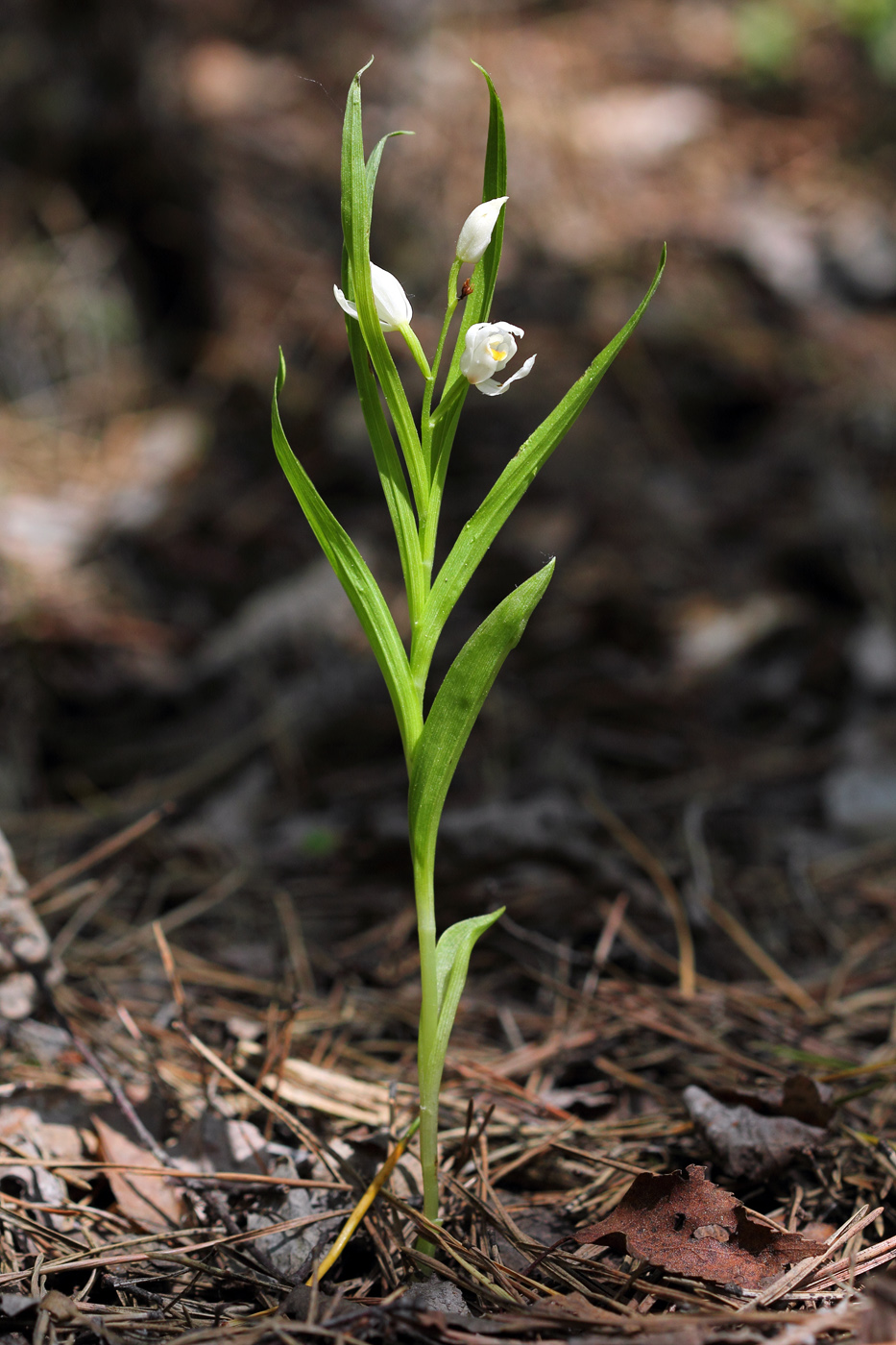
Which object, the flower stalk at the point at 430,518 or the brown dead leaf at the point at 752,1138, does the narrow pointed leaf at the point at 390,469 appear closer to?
the flower stalk at the point at 430,518

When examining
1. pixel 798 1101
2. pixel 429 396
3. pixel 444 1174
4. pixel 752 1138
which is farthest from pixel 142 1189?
pixel 429 396

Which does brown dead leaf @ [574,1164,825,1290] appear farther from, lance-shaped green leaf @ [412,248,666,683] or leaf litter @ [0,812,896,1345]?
lance-shaped green leaf @ [412,248,666,683]

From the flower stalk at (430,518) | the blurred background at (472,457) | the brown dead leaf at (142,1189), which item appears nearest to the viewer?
the flower stalk at (430,518)

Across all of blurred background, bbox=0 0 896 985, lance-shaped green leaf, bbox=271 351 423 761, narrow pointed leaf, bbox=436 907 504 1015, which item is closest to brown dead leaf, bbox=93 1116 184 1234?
narrow pointed leaf, bbox=436 907 504 1015

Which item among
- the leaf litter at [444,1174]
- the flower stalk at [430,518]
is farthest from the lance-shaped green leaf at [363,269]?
the leaf litter at [444,1174]

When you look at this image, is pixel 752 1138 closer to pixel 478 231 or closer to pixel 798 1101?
pixel 798 1101

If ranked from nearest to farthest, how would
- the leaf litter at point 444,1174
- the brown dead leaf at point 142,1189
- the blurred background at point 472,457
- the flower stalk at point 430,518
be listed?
1. the leaf litter at point 444,1174
2. the flower stalk at point 430,518
3. the brown dead leaf at point 142,1189
4. the blurred background at point 472,457

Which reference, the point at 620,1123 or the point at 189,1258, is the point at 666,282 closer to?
the point at 620,1123
